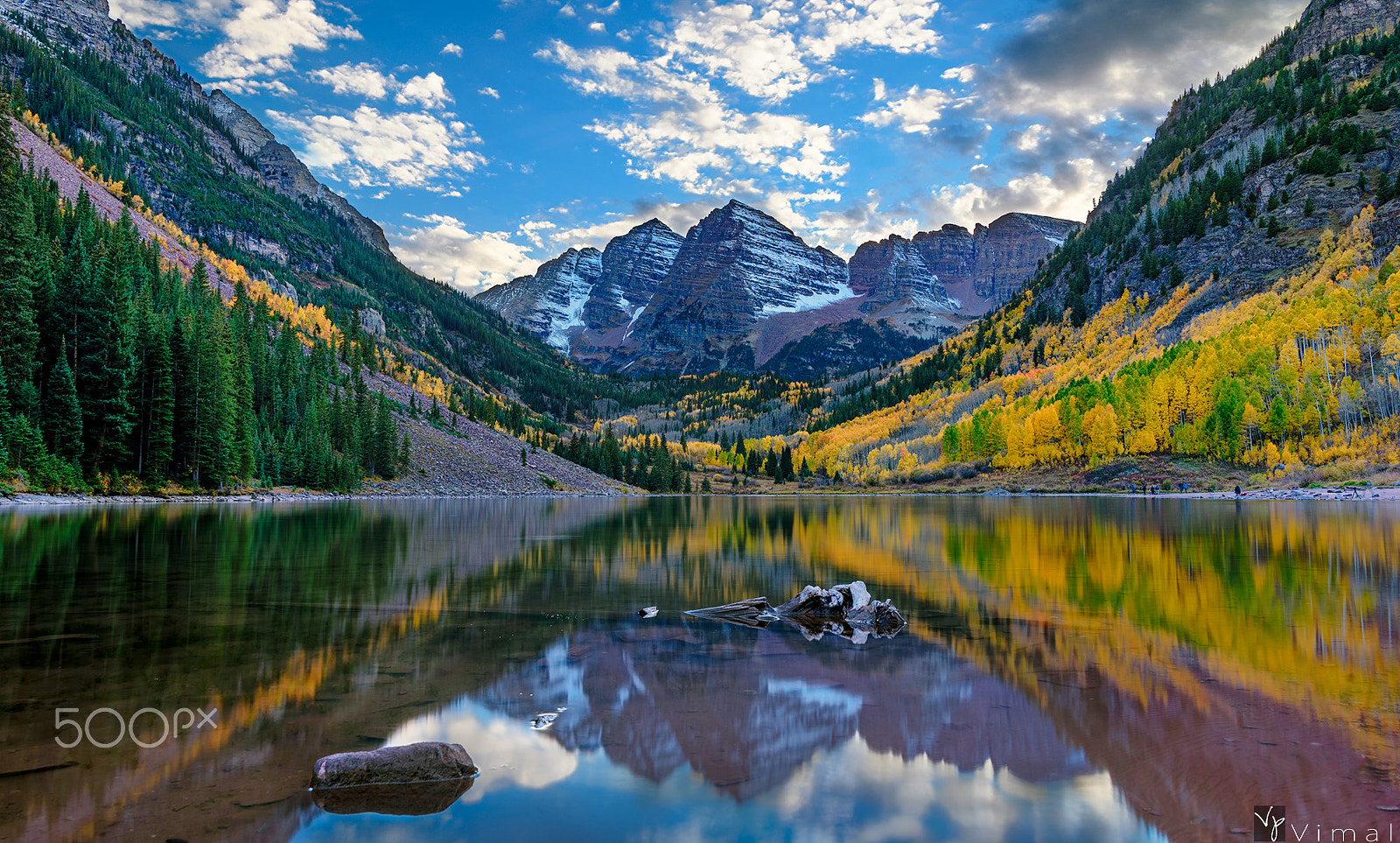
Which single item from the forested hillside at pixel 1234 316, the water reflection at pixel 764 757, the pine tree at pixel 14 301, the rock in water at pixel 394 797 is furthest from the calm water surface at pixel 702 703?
the forested hillside at pixel 1234 316

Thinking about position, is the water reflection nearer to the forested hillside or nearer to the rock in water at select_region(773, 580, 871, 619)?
the rock in water at select_region(773, 580, 871, 619)

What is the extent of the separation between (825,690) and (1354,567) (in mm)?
21842

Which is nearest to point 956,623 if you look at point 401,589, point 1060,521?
point 401,589

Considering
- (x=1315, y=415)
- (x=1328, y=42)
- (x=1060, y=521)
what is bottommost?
(x=1060, y=521)

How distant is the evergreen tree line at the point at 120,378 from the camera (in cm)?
5022

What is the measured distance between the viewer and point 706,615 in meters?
16.0

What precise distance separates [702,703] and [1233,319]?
136718 mm

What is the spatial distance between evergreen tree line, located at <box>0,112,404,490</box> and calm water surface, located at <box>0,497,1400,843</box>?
4268 centimetres

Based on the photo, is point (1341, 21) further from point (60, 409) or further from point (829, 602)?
point (60, 409)

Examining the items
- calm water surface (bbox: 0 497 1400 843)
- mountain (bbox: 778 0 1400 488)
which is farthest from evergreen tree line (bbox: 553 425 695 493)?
calm water surface (bbox: 0 497 1400 843)

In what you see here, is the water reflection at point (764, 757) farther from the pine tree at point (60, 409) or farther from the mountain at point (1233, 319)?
the mountain at point (1233, 319)

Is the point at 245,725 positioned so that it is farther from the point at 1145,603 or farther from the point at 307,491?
the point at 307,491

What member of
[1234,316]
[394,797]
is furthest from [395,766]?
[1234,316]

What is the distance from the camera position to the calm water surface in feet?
20.7
